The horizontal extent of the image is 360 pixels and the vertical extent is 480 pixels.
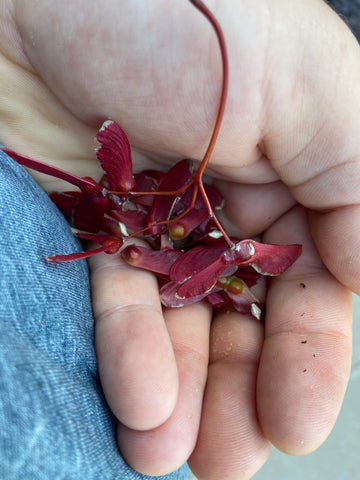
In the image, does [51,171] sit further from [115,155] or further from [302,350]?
[302,350]

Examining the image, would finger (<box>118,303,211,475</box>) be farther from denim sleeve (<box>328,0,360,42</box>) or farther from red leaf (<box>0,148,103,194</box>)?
denim sleeve (<box>328,0,360,42</box>)

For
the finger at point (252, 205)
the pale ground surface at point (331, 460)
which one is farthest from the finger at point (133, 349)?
the pale ground surface at point (331, 460)

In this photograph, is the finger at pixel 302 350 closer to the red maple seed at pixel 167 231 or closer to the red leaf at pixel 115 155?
the red maple seed at pixel 167 231

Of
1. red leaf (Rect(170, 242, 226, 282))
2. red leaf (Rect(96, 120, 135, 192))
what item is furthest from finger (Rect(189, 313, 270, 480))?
red leaf (Rect(96, 120, 135, 192))

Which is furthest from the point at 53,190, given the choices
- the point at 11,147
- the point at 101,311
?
the point at 101,311

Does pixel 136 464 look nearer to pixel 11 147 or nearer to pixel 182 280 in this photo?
pixel 182 280

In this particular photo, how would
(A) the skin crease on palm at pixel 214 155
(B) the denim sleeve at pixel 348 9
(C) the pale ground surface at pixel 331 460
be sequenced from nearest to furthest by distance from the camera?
1. (A) the skin crease on palm at pixel 214 155
2. (B) the denim sleeve at pixel 348 9
3. (C) the pale ground surface at pixel 331 460
